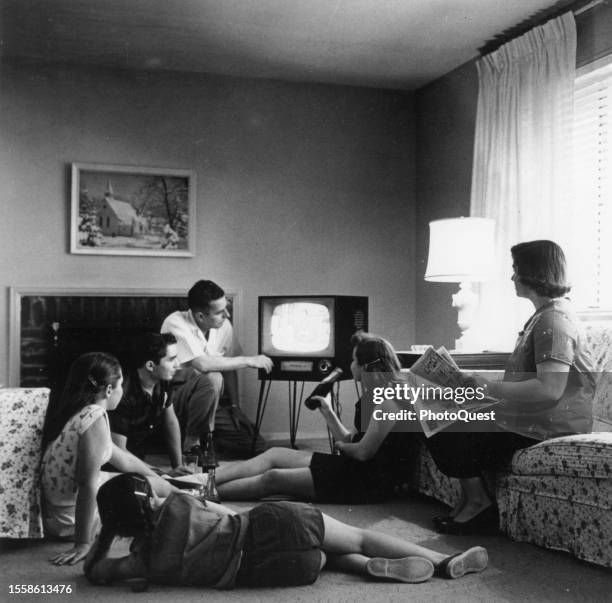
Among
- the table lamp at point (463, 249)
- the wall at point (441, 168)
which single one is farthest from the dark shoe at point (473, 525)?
the wall at point (441, 168)

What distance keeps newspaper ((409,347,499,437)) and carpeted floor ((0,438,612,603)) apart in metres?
0.36

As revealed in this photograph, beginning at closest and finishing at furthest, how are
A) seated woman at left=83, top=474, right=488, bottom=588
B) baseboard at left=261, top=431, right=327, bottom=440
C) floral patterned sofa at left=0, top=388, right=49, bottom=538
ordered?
1. seated woman at left=83, top=474, right=488, bottom=588
2. floral patterned sofa at left=0, top=388, right=49, bottom=538
3. baseboard at left=261, top=431, right=327, bottom=440

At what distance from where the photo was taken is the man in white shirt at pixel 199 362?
3.47 metres

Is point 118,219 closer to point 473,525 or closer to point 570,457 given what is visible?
point 473,525

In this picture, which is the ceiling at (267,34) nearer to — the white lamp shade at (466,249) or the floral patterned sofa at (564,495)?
the white lamp shade at (466,249)

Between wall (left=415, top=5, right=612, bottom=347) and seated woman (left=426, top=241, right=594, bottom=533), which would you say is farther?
wall (left=415, top=5, right=612, bottom=347)

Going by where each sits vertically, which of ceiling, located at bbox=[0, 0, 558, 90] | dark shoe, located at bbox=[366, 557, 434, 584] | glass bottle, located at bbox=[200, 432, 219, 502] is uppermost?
ceiling, located at bbox=[0, 0, 558, 90]

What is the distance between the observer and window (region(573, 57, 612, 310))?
319 centimetres

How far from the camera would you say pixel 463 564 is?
1.89 m

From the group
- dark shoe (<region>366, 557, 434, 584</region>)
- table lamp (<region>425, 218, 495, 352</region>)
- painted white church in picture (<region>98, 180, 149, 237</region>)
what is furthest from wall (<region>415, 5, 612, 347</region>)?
dark shoe (<region>366, 557, 434, 584</region>)

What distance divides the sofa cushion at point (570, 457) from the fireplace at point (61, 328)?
2.48m

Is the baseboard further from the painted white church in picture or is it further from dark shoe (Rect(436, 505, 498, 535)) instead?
dark shoe (Rect(436, 505, 498, 535))

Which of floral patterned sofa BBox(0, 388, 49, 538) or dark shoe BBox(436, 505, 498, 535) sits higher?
floral patterned sofa BBox(0, 388, 49, 538)

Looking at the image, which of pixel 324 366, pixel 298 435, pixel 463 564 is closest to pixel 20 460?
pixel 463 564
